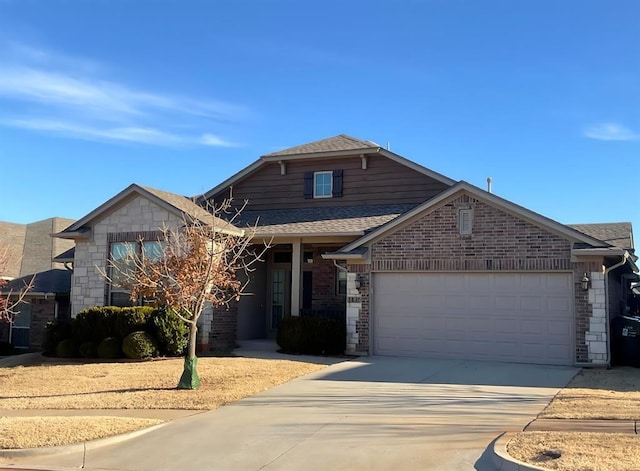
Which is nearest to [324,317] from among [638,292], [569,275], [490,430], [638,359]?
[569,275]

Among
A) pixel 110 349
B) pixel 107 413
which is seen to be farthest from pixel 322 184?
pixel 107 413

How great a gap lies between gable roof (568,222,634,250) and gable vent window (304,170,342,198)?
7440 millimetres

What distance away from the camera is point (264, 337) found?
20.8m

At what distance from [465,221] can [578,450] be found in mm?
9047

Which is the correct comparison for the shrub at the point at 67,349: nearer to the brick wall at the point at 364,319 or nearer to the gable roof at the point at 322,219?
the gable roof at the point at 322,219

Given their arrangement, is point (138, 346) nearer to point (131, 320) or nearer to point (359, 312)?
point (131, 320)

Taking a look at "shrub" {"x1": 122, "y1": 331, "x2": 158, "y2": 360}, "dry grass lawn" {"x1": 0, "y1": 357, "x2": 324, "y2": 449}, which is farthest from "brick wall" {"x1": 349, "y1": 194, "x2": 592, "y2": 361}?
"shrub" {"x1": 122, "y1": 331, "x2": 158, "y2": 360}

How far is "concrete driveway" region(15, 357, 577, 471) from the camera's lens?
301 inches

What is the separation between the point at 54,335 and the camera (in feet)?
59.0

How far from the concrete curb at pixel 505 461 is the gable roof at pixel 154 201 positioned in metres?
11.5

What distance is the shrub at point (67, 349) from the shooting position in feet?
57.6

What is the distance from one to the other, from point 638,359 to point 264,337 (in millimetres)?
10928

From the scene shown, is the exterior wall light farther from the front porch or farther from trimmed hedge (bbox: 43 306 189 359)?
trimmed hedge (bbox: 43 306 189 359)

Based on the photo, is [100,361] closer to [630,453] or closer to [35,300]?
[35,300]
